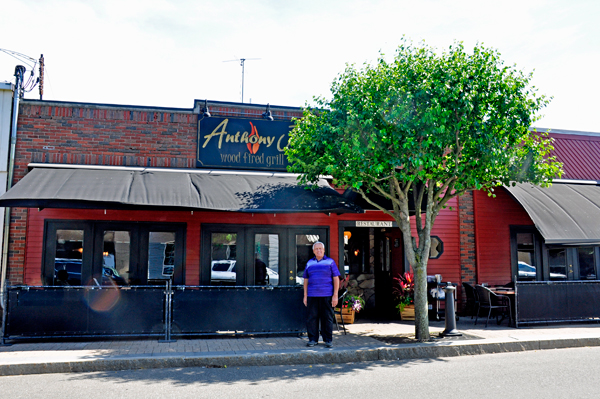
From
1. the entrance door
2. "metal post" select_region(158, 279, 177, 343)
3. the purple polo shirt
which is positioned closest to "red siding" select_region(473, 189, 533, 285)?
the entrance door

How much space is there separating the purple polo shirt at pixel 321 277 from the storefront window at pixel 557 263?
7.61 metres

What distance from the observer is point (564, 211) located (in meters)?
11.8

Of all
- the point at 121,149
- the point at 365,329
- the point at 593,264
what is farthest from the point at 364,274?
the point at 121,149

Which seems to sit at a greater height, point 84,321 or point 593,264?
point 593,264

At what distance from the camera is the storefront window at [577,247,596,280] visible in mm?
13273

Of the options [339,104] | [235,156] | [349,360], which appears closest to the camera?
[349,360]

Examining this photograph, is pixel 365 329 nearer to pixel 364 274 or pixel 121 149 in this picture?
pixel 364 274

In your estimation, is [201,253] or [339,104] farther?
[201,253]

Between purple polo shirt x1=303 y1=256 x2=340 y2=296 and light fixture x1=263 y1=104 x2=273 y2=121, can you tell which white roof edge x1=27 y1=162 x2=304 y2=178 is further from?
purple polo shirt x1=303 y1=256 x2=340 y2=296

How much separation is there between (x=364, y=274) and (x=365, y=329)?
3754 mm

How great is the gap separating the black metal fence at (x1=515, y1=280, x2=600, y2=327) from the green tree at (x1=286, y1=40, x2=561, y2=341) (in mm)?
2621

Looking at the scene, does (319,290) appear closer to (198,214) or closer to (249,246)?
(249,246)

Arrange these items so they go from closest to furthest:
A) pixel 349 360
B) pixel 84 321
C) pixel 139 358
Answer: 1. pixel 139 358
2. pixel 349 360
3. pixel 84 321

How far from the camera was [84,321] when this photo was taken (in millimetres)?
8367
